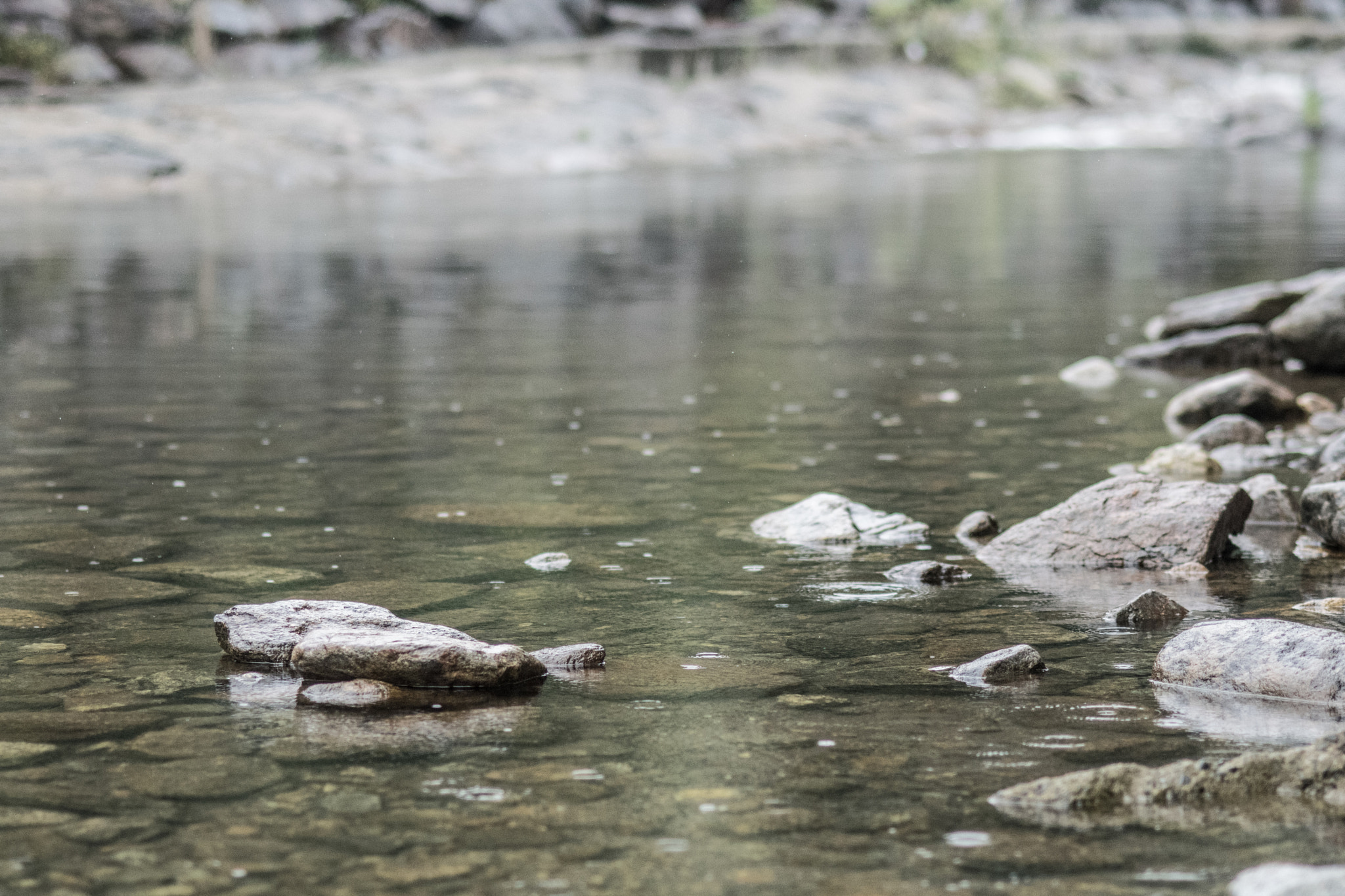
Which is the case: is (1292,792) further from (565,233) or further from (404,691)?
(565,233)

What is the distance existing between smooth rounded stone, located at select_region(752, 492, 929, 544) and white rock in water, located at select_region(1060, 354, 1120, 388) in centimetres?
416

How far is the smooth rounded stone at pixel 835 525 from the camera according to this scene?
21.4 ft

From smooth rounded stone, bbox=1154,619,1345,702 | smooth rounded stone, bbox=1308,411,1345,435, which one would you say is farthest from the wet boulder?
smooth rounded stone, bbox=1308,411,1345,435

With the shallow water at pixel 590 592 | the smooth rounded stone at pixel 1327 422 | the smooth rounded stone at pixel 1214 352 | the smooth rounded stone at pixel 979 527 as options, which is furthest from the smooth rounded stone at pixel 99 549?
the smooth rounded stone at pixel 1214 352

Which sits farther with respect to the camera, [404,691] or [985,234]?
[985,234]

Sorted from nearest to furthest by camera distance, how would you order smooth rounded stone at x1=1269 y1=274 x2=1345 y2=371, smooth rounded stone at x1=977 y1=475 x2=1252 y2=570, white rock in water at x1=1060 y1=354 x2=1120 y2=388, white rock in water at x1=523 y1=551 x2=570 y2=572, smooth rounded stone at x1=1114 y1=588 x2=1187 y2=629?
smooth rounded stone at x1=1114 y1=588 x2=1187 y2=629 → smooth rounded stone at x1=977 y1=475 x2=1252 y2=570 → white rock in water at x1=523 y1=551 x2=570 y2=572 → white rock in water at x1=1060 y1=354 x2=1120 y2=388 → smooth rounded stone at x1=1269 y1=274 x2=1345 y2=371

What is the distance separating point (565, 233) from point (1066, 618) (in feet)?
62.5

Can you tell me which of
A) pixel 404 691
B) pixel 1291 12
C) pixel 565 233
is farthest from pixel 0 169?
pixel 1291 12

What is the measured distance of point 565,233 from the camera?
23.8 metres

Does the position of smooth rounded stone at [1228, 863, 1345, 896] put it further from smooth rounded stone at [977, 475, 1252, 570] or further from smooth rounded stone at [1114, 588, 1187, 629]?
smooth rounded stone at [977, 475, 1252, 570]

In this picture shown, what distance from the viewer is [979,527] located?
21.4ft

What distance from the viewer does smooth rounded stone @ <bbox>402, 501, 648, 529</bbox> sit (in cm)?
689

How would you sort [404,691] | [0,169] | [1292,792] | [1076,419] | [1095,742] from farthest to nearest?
1. [0,169]
2. [1076,419]
3. [404,691]
4. [1095,742]
5. [1292,792]

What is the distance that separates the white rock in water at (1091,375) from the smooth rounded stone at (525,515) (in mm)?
4452
